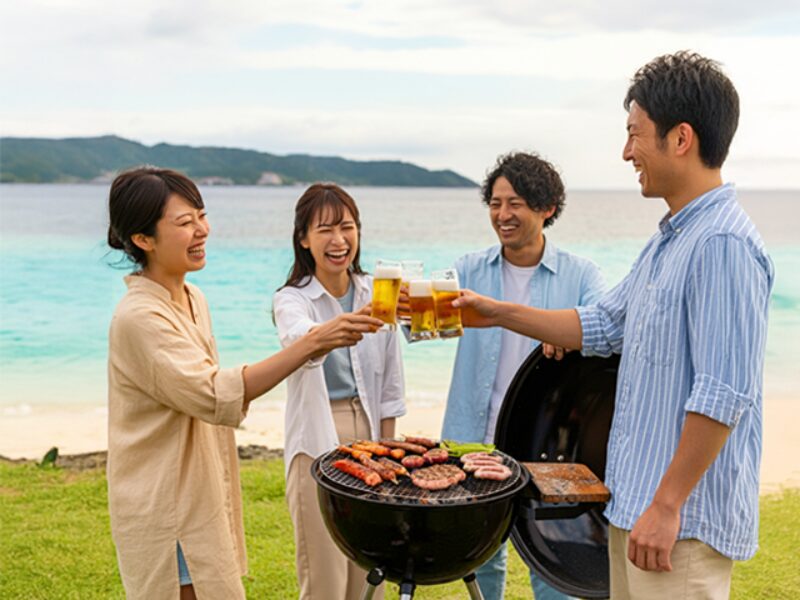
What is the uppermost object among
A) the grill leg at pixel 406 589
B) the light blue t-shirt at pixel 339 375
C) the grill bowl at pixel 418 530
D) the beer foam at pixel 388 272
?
the beer foam at pixel 388 272

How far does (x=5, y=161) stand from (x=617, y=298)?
186 ft

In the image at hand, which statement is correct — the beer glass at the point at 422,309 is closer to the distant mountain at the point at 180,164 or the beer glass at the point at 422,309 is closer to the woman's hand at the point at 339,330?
the woman's hand at the point at 339,330

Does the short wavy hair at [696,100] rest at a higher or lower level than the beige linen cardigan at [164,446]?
higher

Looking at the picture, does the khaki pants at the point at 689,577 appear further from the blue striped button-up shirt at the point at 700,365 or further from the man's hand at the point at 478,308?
the man's hand at the point at 478,308

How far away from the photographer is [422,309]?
10.3 ft

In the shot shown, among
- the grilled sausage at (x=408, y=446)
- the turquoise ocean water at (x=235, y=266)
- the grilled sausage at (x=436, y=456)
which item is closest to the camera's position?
the grilled sausage at (x=436, y=456)

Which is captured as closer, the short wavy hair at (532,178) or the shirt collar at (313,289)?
the shirt collar at (313,289)

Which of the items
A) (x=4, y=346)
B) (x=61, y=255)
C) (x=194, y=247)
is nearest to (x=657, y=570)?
(x=194, y=247)

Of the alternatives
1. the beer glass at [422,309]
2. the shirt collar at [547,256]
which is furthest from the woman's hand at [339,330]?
the shirt collar at [547,256]

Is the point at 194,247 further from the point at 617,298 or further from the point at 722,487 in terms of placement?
the point at 722,487

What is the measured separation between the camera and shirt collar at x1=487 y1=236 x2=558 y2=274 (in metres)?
4.31

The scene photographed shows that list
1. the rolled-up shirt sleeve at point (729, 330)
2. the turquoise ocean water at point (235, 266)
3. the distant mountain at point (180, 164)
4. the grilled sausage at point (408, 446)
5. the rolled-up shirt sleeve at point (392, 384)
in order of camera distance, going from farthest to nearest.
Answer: the distant mountain at point (180, 164), the turquoise ocean water at point (235, 266), the rolled-up shirt sleeve at point (392, 384), the grilled sausage at point (408, 446), the rolled-up shirt sleeve at point (729, 330)

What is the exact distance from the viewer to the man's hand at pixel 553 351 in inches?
144

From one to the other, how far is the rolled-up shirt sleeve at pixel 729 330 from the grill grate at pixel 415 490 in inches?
32.0
